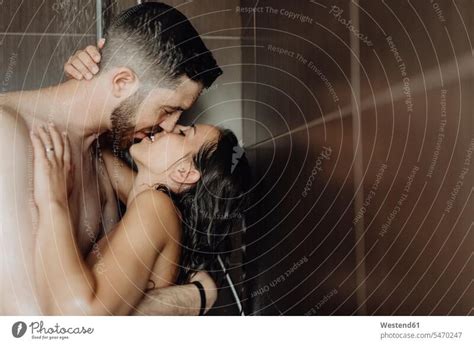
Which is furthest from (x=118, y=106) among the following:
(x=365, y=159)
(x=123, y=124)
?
(x=365, y=159)

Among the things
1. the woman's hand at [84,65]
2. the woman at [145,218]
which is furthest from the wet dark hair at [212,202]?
the woman's hand at [84,65]

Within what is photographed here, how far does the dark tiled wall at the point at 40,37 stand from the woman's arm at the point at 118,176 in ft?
0.32

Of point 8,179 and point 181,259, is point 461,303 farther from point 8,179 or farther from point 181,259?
point 8,179

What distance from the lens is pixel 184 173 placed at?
0.78 meters

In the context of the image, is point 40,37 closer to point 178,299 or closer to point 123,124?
point 123,124

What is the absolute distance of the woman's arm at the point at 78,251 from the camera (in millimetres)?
745

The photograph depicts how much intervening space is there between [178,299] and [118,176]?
143mm

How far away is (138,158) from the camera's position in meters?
0.78

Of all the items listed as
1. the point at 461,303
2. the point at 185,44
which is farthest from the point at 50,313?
the point at 461,303

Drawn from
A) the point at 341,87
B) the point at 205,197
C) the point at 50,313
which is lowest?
the point at 50,313

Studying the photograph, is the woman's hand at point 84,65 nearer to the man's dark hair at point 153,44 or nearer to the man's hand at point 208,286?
the man's dark hair at point 153,44

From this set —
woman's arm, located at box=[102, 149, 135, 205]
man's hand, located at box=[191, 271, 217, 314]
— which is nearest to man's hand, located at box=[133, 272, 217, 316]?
man's hand, located at box=[191, 271, 217, 314]

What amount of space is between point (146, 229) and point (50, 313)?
128 millimetres

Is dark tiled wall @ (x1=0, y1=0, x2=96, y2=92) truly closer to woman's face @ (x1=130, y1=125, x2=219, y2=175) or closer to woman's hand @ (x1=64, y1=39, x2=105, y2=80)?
woman's hand @ (x1=64, y1=39, x2=105, y2=80)
